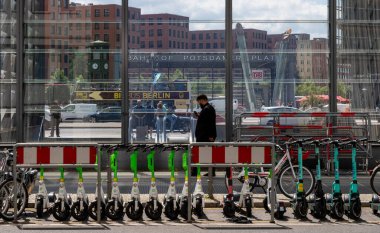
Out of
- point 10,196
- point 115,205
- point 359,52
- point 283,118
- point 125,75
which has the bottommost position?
point 115,205

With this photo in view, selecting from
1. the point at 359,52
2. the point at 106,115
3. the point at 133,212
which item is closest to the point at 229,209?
the point at 133,212

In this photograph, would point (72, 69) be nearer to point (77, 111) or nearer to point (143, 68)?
point (77, 111)

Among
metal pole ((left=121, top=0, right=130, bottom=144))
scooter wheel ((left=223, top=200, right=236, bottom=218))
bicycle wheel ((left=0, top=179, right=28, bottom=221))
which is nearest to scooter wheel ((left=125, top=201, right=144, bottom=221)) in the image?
scooter wheel ((left=223, top=200, right=236, bottom=218))

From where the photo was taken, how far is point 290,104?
17.3m

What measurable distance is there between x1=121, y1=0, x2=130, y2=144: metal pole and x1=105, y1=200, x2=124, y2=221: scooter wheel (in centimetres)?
638

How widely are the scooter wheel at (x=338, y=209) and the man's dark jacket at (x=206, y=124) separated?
488cm

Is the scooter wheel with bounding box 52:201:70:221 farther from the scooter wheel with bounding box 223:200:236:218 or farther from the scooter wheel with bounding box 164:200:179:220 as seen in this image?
the scooter wheel with bounding box 223:200:236:218

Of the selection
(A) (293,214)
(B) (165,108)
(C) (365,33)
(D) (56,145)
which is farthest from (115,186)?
(C) (365,33)

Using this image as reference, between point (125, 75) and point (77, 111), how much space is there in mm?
1408

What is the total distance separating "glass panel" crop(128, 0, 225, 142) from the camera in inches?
679

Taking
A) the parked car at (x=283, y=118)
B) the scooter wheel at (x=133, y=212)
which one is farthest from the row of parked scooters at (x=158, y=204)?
the parked car at (x=283, y=118)

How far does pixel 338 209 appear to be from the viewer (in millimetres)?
10930

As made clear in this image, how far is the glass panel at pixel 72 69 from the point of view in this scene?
17.2 meters

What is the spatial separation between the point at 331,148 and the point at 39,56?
696cm
